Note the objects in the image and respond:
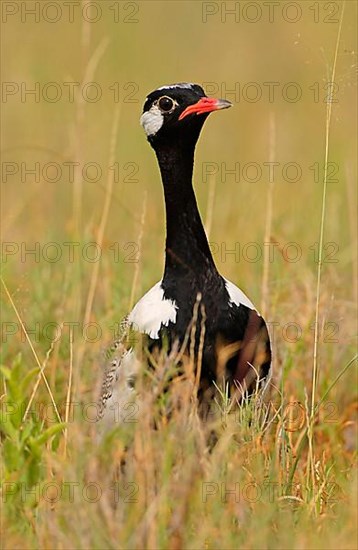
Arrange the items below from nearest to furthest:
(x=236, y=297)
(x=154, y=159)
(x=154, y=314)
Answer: (x=154, y=314) < (x=236, y=297) < (x=154, y=159)

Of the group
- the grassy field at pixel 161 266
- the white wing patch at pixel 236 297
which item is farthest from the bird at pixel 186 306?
the grassy field at pixel 161 266

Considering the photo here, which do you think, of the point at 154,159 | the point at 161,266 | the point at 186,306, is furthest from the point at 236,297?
the point at 154,159

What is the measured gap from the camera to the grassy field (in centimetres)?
300

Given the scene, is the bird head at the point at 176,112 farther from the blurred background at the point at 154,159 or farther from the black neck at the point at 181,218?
the blurred background at the point at 154,159

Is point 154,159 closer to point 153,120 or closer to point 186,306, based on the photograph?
point 153,120

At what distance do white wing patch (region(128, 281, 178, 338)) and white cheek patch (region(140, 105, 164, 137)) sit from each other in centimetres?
49

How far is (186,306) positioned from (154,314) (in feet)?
0.33

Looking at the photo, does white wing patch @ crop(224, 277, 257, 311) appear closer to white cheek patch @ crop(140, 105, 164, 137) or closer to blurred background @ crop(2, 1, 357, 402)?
blurred background @ crop(2, 1, 357, 402)

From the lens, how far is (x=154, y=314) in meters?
3.87

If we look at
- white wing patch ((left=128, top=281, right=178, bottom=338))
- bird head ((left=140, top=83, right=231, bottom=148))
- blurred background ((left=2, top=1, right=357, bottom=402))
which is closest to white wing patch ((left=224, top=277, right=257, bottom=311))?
white wing patch ((left=128, top=281, right=178, bottom=338))

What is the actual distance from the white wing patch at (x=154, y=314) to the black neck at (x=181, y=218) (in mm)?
109

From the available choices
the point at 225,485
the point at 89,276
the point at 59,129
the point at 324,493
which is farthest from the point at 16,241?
the point at 225,485

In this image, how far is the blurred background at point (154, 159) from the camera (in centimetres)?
491

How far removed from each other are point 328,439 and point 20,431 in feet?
5.02
